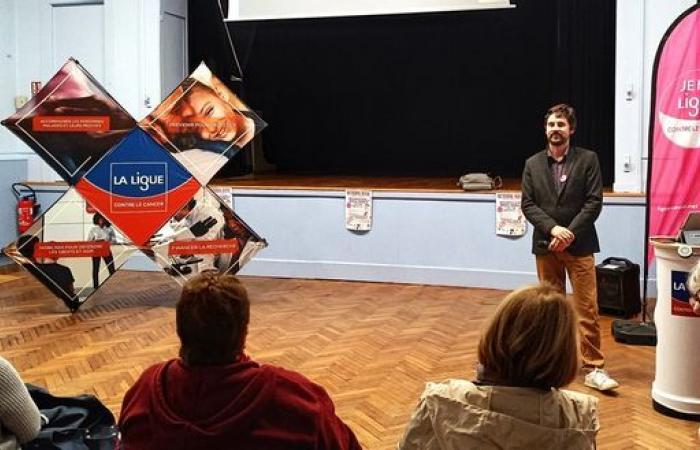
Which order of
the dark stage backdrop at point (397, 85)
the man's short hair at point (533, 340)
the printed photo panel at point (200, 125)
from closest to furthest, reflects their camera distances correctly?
the man's short hair at point (533, 340)
the printed photo panel at point (200, 125)
the dark stage backdrop at point (397, 85)

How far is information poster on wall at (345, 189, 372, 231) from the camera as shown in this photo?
655 cm

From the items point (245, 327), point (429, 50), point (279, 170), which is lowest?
point (245, 327)

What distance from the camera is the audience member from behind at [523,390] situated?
1527 millimetres

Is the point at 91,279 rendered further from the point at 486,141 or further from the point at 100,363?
the point at 486,141

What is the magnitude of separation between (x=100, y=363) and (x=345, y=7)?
3.85 metres

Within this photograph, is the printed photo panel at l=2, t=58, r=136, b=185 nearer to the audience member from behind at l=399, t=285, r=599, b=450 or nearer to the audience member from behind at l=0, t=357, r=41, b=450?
the audience member from behind at l=0, t=357, r=41, b=450

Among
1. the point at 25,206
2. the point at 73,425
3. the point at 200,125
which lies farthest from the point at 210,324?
the point at 25,206

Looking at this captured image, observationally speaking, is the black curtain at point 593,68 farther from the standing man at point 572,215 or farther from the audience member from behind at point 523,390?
the audience member from behind at point 523,390

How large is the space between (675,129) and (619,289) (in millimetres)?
1127

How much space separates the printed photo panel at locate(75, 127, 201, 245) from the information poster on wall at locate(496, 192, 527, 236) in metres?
2.35

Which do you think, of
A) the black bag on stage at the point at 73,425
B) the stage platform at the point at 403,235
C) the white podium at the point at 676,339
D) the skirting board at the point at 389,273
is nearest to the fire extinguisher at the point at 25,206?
the stage platform at the point at 403,235

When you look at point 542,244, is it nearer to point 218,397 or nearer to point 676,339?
point 676,339

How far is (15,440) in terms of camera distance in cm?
220

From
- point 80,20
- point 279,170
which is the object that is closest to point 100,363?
point 80,20
